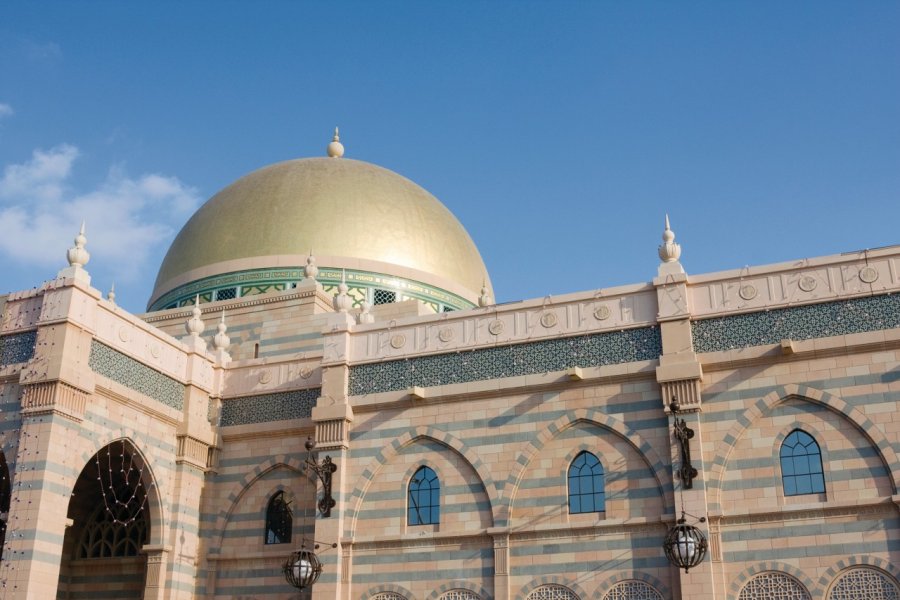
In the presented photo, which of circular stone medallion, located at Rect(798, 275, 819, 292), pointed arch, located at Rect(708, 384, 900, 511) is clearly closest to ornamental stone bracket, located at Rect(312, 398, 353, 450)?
pointed arch, located at Rect(708, 384, 900, 511)

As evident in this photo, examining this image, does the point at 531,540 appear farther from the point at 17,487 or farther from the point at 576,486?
the point at 17,487

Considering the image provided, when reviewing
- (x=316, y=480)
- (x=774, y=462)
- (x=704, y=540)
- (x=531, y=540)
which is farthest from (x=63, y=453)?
(x=774, y=462)

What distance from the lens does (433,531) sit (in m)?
16.2

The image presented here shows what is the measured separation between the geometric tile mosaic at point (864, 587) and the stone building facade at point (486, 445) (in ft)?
0.09

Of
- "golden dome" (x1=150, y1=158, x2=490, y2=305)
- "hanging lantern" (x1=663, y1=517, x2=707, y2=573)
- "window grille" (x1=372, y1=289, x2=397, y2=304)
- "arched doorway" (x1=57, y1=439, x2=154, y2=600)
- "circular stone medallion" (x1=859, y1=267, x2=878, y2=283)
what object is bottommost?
"hanging lantern" (x1=663, y1=517, x2=707, y2=573)

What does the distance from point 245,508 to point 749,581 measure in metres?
8.49

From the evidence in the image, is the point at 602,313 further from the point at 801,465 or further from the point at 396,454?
the point at 396,454

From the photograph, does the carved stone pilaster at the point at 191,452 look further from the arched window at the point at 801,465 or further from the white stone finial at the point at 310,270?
the arched window at the point at 801,465

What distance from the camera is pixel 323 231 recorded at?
24.5 metres

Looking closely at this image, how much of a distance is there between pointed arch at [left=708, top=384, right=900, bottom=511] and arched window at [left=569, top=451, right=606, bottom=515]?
5.36ft

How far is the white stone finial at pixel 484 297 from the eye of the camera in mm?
23230

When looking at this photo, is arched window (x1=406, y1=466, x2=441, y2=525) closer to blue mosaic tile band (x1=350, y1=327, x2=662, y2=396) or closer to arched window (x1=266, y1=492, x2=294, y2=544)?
blue mosaic tile band (x1=350, y1=327, x2=662, y2=396)

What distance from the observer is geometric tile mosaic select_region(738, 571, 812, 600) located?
1393cm

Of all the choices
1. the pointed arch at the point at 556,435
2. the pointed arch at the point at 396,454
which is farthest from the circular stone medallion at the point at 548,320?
the pointed arch at the point at 396,454
